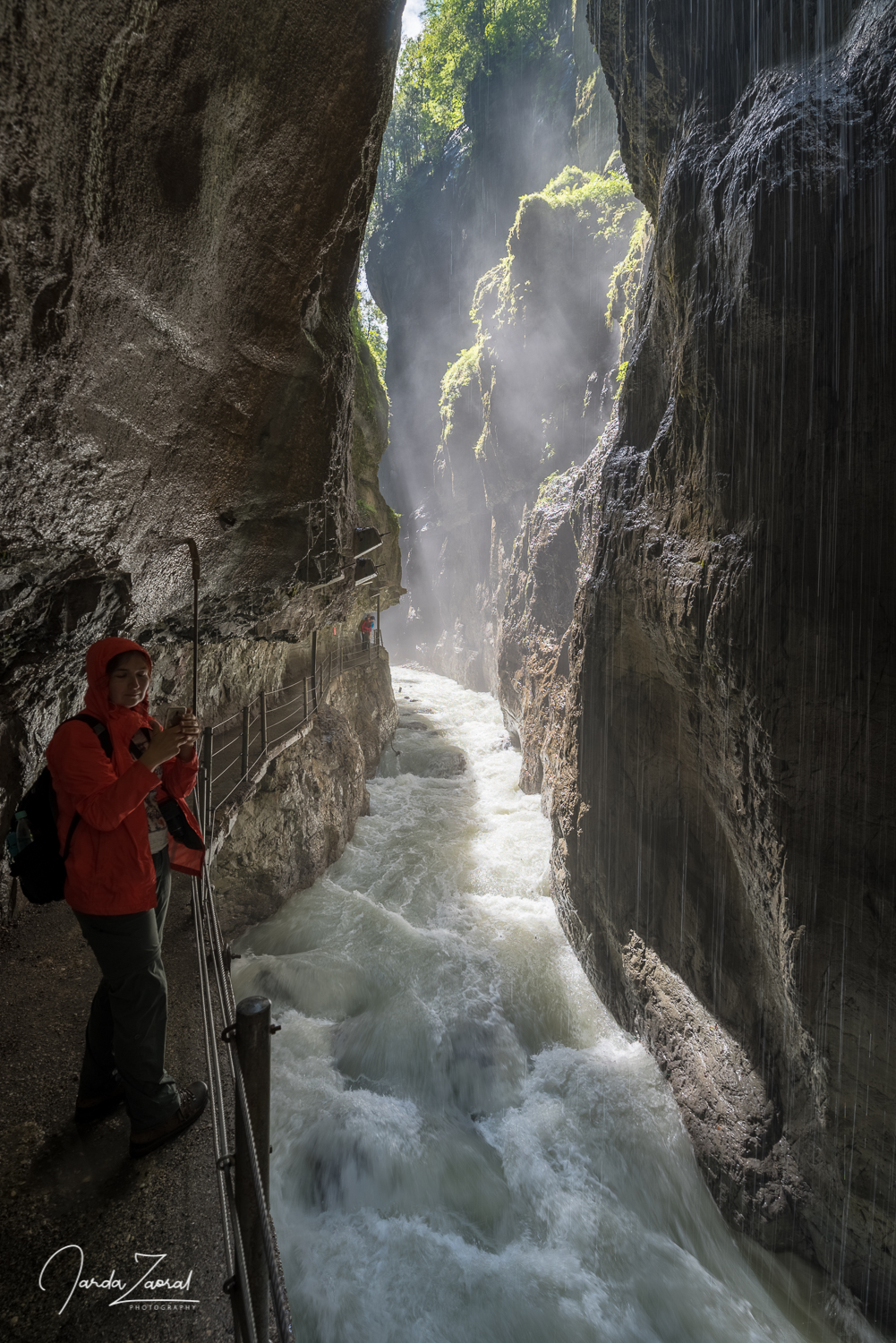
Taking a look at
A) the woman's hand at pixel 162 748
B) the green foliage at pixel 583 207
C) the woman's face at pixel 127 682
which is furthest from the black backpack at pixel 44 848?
the green foliage at pixel 583 207

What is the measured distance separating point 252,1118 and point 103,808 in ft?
4.57

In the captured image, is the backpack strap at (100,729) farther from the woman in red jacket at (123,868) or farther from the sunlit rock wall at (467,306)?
the sunlit rock wall at (467,306)

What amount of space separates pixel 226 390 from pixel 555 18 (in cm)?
3479

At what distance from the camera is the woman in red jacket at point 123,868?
6.72 feet

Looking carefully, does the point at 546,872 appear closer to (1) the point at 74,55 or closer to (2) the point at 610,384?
(1) the point at 74,55

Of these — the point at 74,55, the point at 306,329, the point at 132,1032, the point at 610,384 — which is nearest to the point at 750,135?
the point at 306,329

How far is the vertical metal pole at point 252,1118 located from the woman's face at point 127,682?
46.6 inches

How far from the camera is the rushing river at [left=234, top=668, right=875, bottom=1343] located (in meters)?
4.61

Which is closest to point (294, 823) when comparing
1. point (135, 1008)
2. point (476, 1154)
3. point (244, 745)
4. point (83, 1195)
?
point (244, 745)

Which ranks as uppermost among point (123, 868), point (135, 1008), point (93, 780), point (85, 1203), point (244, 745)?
point (93, 780)

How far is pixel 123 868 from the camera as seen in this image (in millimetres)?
2111

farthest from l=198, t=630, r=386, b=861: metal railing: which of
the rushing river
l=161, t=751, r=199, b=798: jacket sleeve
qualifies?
the rushing river

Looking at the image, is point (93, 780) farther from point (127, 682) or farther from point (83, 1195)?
point (83, 1195)

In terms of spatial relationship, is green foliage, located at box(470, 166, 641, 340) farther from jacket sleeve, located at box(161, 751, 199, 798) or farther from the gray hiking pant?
the gray hiking pant
